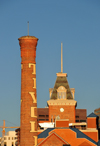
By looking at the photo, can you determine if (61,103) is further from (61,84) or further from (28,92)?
(28,92)

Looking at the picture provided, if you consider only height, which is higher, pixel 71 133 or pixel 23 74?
pixel 23 74

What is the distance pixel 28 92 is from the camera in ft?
334


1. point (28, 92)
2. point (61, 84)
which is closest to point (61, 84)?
point (61, 84)

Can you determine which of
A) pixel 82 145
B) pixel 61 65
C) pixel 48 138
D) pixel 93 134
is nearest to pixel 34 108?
pixel 48 138

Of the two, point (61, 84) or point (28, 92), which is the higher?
point (61, 84)

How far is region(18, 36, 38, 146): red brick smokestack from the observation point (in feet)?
329

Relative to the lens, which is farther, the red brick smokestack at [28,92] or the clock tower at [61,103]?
the clock tower at [61,103]

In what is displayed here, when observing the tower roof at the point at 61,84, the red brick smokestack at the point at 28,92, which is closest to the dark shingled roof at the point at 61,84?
the tower roof at the point at 61,84

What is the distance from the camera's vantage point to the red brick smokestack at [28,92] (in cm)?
10038

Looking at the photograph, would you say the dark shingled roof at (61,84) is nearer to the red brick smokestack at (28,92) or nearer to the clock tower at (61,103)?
the clock tower at (61,103)

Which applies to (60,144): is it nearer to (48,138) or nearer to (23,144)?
(48,138)

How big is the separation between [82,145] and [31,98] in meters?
21.2

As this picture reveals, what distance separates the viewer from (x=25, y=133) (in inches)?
3947

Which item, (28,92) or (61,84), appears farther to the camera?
(61,84)
